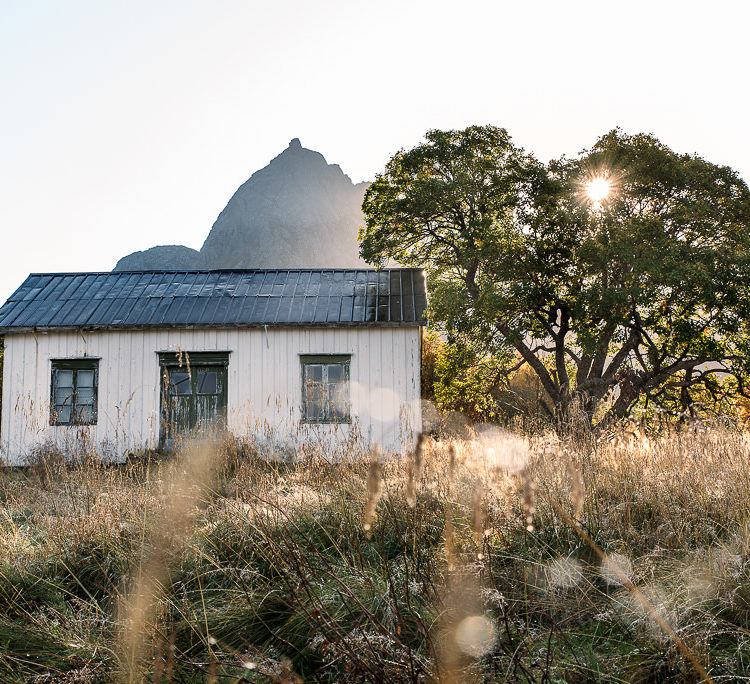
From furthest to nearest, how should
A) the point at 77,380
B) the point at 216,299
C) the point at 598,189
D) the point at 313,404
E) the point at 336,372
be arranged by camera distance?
the point at 598,189
the point at 216,299
the point at 77,380
the point at 336,372
the point at 313,404

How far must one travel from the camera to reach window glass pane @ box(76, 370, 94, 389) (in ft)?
40.3

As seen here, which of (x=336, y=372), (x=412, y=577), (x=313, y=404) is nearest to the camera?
(x=412, y=577)

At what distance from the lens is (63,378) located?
1229cm

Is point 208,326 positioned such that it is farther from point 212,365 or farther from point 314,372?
point 314,372

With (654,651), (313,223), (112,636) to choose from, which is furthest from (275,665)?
(313,223)

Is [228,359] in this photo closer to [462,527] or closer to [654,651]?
[462,527]

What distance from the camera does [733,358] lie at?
12742 millimetres

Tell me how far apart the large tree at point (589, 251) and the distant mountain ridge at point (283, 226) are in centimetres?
5870

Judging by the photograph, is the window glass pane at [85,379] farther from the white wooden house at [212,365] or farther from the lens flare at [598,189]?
the lens flare at [598,189]

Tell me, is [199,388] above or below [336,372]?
below

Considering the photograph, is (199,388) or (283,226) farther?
(283,226)

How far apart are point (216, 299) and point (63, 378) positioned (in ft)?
11.7

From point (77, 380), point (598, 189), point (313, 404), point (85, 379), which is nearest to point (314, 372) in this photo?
point (313, 404)

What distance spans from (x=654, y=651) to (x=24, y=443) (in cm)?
1245
